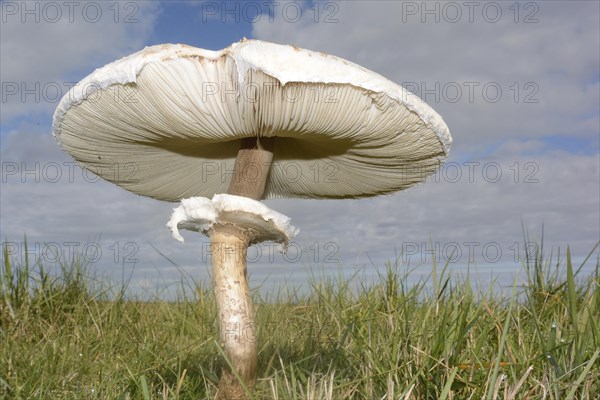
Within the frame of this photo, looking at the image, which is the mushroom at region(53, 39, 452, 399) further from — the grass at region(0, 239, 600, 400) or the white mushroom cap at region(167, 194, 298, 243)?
the grass at region(0, 239, 600, 400)

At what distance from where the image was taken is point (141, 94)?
2871 mm

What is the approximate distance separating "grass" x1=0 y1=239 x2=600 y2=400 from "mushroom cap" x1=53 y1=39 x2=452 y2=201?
3.05 feet

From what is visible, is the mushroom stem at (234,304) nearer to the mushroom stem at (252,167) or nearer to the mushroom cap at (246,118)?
the mushroom stem at (252,167)

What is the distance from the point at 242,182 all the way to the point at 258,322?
2.08 meters

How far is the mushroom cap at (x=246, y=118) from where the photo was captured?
2586mm

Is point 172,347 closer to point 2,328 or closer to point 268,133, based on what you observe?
point 2,328

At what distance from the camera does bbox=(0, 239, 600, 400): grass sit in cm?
292

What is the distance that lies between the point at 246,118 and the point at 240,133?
0.27 metres

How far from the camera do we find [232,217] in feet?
10.9

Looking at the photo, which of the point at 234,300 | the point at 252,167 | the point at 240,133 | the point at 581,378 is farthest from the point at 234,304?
the point at 581,378

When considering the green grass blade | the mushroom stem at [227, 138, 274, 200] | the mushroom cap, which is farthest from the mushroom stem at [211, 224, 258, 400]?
the green grass blade

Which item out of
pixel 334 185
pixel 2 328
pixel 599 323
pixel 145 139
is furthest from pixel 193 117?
pixel 2 328

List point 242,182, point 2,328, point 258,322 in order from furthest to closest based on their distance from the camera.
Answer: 1. point 2,328
2. point 258,322
3. point 242,182

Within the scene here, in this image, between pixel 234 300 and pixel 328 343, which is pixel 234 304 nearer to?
pixel 234 300
